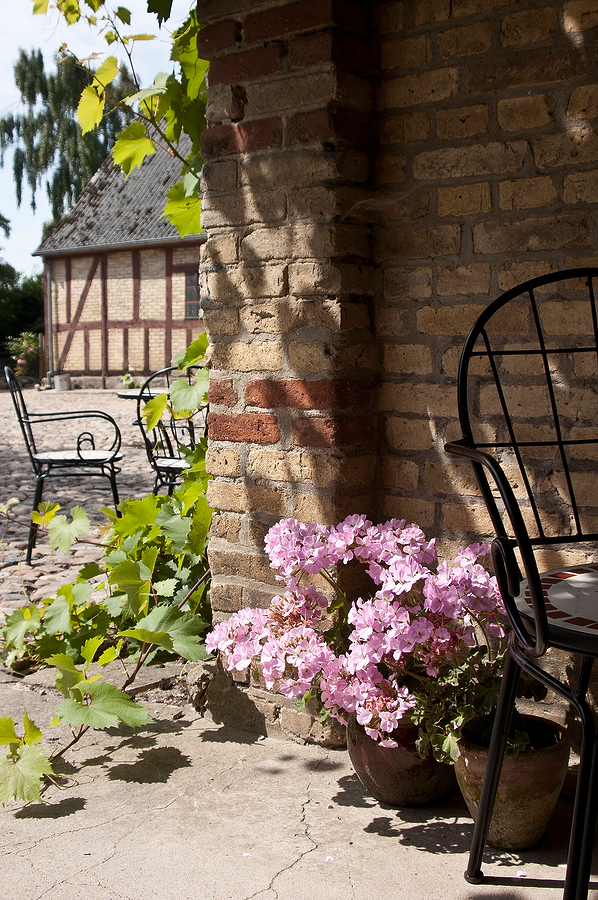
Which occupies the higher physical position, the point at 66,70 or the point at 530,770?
the point at 66,70

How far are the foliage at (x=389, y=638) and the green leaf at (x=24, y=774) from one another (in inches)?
20.7

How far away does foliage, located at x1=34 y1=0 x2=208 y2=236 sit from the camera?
2848 mm

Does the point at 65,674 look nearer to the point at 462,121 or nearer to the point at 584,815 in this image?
the point at 584,815

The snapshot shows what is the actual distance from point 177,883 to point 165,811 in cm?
32

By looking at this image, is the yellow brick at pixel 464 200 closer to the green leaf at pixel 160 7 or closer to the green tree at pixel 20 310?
the green leaf at pixel 160 7

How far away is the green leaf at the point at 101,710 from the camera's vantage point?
2.22 m

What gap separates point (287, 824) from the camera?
202 centimetres

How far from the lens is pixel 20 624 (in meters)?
3.05

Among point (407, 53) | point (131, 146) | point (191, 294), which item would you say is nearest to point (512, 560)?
point (407, 53)

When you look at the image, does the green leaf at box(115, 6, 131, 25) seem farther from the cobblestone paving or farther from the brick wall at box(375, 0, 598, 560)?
the cobblestone paving

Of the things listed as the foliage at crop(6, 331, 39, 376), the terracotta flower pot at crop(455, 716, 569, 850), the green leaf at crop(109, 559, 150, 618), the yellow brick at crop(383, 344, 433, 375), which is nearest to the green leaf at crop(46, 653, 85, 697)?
the green leaf at crop(109, 559, 150, 618)

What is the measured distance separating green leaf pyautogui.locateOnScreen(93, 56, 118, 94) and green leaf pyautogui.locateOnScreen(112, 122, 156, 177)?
7.5 inches

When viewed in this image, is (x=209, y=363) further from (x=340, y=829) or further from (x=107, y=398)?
(x=107, y=398)

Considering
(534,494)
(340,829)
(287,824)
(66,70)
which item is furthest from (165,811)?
(66,70)
